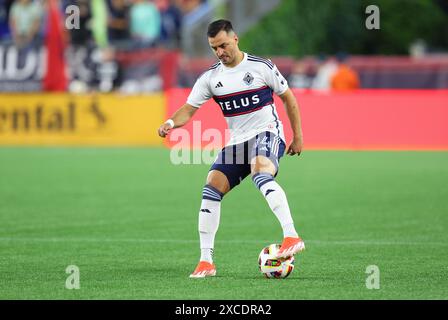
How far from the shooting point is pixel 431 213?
14.9 m

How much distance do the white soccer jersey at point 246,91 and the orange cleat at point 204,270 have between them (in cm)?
115

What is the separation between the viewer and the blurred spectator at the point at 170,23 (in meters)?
32.7

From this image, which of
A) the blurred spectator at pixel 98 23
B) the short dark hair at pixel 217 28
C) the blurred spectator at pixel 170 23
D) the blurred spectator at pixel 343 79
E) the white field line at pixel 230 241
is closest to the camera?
the short dark hair at pixel 217 28

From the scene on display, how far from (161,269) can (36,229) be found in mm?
3565

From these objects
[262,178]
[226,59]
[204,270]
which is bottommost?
[204,270]

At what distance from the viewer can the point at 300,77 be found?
95.0ft

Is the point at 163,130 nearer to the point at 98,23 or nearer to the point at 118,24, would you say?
the point at 98,23

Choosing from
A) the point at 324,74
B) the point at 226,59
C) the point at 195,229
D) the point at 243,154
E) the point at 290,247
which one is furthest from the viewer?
the point at 324,74

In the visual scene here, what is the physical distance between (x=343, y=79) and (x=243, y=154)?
18.0m

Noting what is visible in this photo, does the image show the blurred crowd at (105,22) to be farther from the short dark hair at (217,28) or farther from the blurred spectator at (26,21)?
the short dark hair at (217,28)

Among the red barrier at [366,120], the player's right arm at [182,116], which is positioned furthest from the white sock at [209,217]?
the red barrier at [366,120]

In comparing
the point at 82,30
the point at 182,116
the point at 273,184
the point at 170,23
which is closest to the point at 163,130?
the point at 182,116
